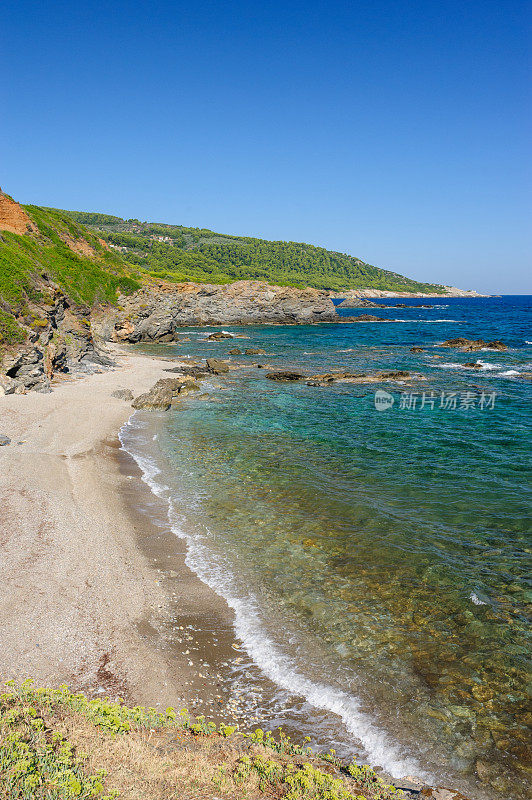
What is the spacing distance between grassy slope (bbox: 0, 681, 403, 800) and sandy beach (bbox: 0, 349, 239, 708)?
1.14m

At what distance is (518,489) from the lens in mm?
15758

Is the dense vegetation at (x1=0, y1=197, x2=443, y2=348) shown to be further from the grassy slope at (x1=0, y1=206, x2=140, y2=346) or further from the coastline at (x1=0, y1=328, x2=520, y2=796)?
the coastline at (x1=0, y1=328, x2=520, y2=796)

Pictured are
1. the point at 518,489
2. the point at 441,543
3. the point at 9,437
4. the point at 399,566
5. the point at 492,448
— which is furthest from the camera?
the point at 492,448

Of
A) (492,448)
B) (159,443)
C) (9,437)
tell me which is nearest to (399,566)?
(492,448)

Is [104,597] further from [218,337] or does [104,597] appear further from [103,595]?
[218,337]

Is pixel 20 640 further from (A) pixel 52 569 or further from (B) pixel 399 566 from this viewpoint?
(B) pixel 399 566

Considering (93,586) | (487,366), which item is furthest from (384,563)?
(487,366)

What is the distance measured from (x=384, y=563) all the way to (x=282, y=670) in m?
4.47

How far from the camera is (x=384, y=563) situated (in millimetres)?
11258

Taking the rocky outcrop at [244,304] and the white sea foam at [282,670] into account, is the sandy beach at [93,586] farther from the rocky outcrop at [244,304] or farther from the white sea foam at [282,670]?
the rocky outcrop at [244,304]

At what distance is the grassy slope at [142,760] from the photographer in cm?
446

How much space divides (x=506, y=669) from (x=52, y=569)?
9.68 m

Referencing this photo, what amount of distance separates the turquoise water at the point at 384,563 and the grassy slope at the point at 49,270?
1439cm

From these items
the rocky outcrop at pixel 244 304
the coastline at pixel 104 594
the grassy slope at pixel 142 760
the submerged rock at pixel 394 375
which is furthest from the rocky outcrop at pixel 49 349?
the rocky outcrop at pixel 244 304
